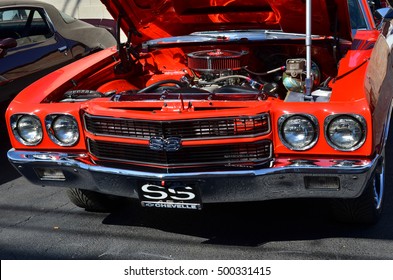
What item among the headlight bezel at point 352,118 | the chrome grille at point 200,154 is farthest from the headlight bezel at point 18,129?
the headlight bezel at point 352,118

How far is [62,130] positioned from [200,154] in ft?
2.98

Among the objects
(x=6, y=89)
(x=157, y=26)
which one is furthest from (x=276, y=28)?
(x=6, y=89)

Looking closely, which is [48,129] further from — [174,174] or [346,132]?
[346,132]

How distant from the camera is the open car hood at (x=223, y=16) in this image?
12.8ft

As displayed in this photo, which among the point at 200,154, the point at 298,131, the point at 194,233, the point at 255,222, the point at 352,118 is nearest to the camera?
the point at 352,118

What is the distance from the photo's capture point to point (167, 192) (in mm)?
3301

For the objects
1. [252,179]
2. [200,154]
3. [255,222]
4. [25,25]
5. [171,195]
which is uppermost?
[25,25]

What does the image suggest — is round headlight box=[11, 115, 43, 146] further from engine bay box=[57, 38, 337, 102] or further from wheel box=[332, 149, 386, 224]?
wheel box=[332, 149, 386, 224]

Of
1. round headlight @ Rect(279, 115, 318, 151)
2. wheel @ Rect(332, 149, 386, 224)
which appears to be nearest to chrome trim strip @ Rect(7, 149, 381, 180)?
round headlight @ Rect(279, 115, 318, 151)

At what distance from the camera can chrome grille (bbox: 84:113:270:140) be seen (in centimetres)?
318

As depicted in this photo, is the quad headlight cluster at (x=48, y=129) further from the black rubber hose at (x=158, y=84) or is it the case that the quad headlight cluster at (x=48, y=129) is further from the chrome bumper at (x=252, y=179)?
the black rubber hose at (x=158, y=84)

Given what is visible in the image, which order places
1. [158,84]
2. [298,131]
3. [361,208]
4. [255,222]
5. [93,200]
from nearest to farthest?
[298,131] < [361,208] < [255,222] < [158,84] < [93,200]

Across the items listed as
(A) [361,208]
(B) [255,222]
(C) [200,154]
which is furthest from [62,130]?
(A) [361,208]

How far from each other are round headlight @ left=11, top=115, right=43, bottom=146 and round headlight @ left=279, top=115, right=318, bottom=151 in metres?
1.51
